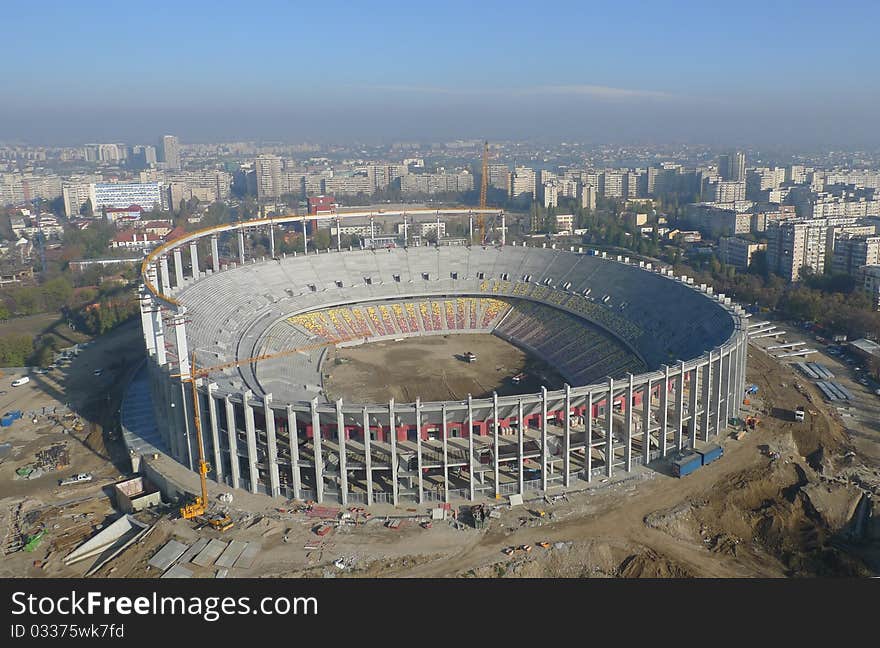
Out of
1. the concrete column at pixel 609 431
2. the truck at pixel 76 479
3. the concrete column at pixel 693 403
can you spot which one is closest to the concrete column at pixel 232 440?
the truck at pixel 76 479

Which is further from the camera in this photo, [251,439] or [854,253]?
[854,253]

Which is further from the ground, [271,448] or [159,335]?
[159,335]

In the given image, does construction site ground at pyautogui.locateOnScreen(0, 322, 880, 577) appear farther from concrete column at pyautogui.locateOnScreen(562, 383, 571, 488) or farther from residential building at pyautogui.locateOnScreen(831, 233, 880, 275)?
residential building at pyautogui.locateOnScreen(831, 233, 880, 275)

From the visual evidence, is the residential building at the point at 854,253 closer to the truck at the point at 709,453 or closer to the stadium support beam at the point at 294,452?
the truck at the point at 709,453

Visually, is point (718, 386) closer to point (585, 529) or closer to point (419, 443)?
point (585, 529)

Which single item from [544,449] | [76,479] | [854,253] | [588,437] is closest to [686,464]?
[588,437]
